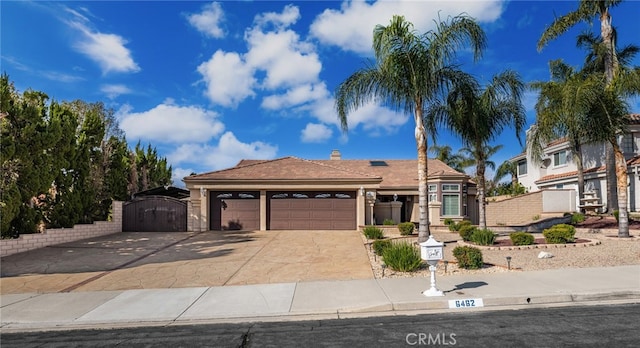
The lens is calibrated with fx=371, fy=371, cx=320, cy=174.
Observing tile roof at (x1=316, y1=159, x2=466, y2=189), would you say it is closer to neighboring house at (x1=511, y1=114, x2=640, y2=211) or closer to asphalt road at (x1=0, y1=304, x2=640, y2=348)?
neighboring house at (x1=511, y1=114, x2=640, y2=211)

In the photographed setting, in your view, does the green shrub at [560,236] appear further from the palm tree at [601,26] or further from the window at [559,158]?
the window at [559,158]

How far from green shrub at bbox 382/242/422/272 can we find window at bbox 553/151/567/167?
26.6m

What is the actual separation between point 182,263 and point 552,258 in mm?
11752

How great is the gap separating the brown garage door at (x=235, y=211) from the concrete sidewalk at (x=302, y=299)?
41.1 feet

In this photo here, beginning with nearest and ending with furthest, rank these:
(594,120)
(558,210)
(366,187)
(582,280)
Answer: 1. (582,280)
2. (594,120)
3. (366,187)
4. (558,210)

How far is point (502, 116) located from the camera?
57.3ft

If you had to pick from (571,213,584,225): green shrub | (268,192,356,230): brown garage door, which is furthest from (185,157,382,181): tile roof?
(571,213,584,225): green shrub

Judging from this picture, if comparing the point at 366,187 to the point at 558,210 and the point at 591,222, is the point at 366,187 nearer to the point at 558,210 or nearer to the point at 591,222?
the point at 591,222

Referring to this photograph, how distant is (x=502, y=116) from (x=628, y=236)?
6.90 meters

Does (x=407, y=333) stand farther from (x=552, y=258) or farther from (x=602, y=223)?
(x=602, y=223)

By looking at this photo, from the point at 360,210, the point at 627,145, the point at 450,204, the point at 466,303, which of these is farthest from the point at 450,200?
the point at 466,303

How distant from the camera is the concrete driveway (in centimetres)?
1005

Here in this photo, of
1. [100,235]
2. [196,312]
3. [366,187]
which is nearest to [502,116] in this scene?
[366,187]

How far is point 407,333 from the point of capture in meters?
5.77
